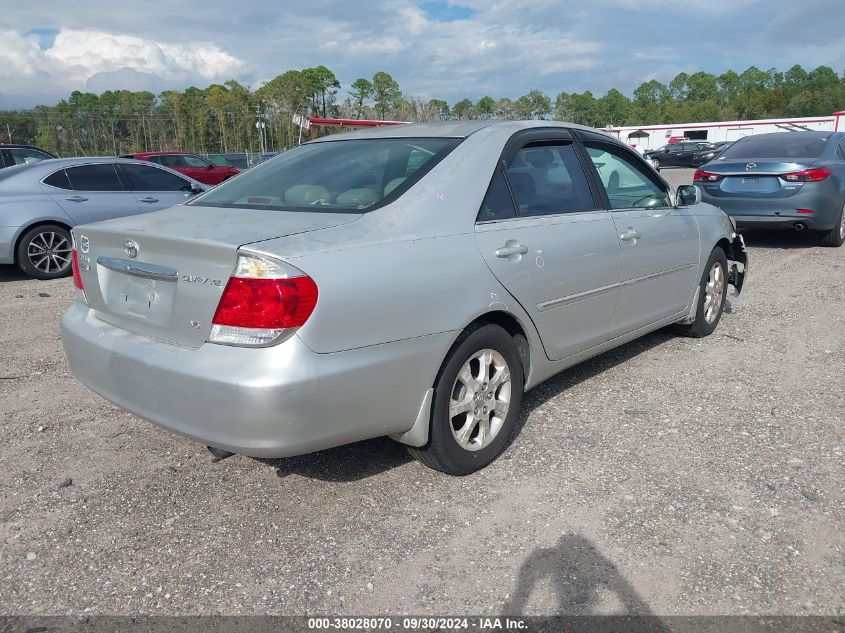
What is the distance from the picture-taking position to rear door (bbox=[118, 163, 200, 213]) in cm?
930

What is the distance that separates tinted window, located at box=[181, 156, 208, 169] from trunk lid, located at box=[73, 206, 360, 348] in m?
18.3

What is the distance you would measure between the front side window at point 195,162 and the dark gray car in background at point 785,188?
15212mm

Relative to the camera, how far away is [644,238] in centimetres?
444

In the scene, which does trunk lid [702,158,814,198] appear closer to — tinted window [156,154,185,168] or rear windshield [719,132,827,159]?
rear windshield [719,132,827,159]

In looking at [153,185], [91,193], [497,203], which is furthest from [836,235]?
[91,193]

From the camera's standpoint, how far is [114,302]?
3129 millimetres

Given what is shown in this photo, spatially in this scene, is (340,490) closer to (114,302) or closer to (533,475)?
(533,475)

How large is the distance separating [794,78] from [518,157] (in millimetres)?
140737

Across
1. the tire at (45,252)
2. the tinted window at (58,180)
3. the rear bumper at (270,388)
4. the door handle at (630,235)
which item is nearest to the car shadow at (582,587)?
the rear bumper at (270,388)

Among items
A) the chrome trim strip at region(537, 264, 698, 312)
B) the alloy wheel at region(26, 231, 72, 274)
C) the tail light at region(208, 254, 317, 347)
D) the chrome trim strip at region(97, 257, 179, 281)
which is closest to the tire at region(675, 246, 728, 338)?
the chrome trim strip at region(537, 264, 698, 312)

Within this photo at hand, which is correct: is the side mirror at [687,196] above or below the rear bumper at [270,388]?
above

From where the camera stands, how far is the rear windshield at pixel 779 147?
9.55 meters

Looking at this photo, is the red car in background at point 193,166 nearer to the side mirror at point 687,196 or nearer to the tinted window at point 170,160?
the tinted window at point 170,160

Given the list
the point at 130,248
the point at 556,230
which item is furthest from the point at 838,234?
the point at 130,248
